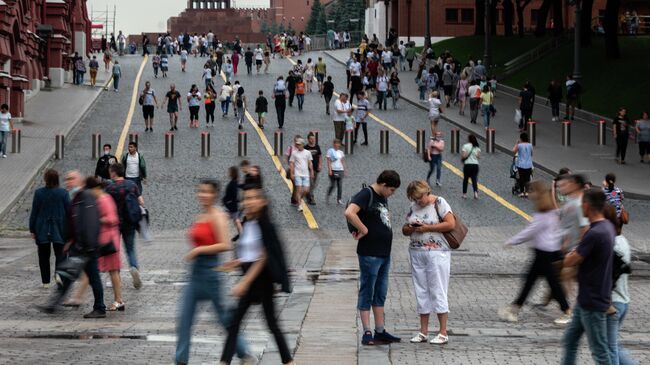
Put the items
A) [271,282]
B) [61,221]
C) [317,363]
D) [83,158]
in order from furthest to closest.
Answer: [83,158], [61,221], [317,363], [271,282]

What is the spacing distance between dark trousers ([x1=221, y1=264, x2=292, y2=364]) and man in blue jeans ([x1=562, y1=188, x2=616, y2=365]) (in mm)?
2500

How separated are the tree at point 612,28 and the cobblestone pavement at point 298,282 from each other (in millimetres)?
16096

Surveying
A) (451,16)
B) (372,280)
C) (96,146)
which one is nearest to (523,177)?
(96,146)

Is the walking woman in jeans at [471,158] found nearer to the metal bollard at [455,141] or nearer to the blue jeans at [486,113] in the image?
the metal bollard at [455,141]

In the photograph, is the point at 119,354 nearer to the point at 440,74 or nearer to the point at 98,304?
the point at 98,304

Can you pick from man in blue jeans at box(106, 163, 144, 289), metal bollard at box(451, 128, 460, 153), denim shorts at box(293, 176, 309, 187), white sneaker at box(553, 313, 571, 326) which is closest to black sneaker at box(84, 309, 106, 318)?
man in blue jeans at box(106, 163, 144, 289)

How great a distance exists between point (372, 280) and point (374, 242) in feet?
1.20

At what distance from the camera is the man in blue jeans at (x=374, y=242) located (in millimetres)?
12406

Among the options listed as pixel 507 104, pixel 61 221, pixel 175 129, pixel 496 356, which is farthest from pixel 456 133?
pixel 496 356

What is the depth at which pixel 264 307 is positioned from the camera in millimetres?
10836

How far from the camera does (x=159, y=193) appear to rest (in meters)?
29.6

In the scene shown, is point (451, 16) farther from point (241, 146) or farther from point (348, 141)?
point (241, 146)

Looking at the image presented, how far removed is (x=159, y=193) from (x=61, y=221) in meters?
12.9

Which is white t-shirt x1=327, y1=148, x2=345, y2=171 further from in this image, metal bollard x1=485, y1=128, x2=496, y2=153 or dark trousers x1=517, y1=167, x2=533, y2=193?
metal bollard x1=485, y1=128, x2=496, y2=153
